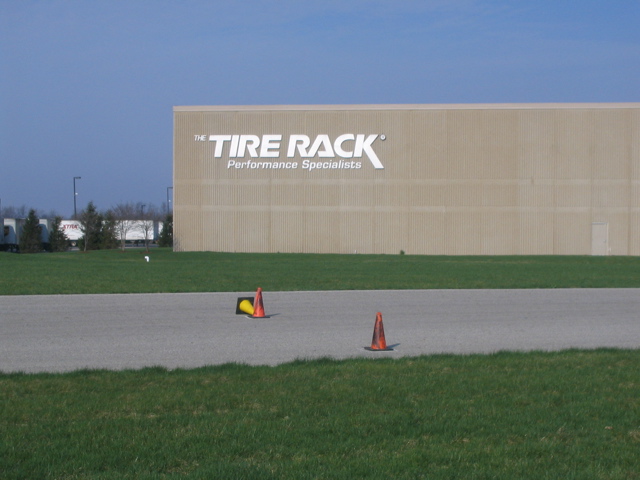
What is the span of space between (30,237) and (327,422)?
7347 centimetres

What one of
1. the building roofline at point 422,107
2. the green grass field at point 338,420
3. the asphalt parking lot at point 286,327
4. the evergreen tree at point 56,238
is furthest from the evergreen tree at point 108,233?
the green grass field at point 338,420

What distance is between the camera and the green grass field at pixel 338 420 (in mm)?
5348

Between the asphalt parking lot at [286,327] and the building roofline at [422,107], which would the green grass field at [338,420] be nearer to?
the asphalt parking lot at [286,327]

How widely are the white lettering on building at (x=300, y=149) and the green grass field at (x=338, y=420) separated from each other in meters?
41.0

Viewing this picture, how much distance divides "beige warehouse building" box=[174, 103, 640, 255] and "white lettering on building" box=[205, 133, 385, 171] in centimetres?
7

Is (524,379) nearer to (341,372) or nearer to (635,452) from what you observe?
(341,372)

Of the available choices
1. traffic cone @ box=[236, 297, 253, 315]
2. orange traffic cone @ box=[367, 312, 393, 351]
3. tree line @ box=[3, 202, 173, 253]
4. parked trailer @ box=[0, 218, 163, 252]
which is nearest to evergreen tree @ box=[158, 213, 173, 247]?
parked trailer @ box=[0, 218, 163, 252]

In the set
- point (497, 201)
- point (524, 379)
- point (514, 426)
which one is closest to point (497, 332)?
point (524, 379)

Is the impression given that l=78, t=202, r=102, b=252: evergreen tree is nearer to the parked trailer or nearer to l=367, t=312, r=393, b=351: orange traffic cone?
the parked trailer

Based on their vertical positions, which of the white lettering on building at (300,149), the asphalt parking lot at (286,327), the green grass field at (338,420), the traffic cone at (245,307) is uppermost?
the white lettering on building at (300,149)

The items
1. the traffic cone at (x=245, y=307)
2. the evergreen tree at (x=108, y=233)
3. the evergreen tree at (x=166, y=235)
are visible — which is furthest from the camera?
the evergreen tree at (x=166, y=235)

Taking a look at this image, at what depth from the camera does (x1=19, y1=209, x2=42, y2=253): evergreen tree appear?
7312 cm

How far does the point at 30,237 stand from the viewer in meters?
73.8

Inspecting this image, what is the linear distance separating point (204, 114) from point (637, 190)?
30618 millimetres
